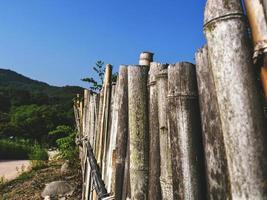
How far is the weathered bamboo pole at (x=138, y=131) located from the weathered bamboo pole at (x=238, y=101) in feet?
2.71

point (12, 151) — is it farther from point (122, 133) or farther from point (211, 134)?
point (211, 134)

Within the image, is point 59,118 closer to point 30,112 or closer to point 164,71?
point 30,112

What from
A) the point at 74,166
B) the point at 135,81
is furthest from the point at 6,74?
the point at 135,81

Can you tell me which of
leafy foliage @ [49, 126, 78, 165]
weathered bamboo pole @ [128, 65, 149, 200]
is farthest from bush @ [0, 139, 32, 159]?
weathered bamboo pole @ [128, 65, 149, 200]

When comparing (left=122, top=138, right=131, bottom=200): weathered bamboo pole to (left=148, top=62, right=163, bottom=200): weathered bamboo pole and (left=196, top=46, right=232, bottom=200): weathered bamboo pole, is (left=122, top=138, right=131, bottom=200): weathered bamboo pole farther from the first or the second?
(left=196, top=46, right=232, bottom=200): weathered bamboo pole

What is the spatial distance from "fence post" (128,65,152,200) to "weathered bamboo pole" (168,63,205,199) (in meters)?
0.45

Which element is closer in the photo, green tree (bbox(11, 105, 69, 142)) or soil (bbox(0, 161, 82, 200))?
soil (bbox(0, 161, 82, 200))

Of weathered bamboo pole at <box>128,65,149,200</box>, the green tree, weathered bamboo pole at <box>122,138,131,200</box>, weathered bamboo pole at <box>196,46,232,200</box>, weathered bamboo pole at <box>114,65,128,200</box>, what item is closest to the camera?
weathered bamboo pole at <box>196,46,232,200</box>

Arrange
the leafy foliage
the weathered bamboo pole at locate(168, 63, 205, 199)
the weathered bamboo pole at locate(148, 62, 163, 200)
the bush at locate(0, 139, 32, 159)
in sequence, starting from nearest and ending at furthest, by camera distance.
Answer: the weathered bamboo pole at locate(168, 63, 205, 199) → the weathered bamboo pole at locate(148, 62, 163, 200) → the leafy foliage → the bush at locate(0, 139, 32, 159)

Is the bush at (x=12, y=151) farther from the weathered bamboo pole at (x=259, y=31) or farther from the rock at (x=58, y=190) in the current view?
the weathered bamboo pole at (x=259, y=31)

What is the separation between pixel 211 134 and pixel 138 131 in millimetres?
713

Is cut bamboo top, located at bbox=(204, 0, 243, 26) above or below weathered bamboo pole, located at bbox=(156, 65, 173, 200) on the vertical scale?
above

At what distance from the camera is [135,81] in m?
1.89

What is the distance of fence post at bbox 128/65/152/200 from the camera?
1.82 metres
